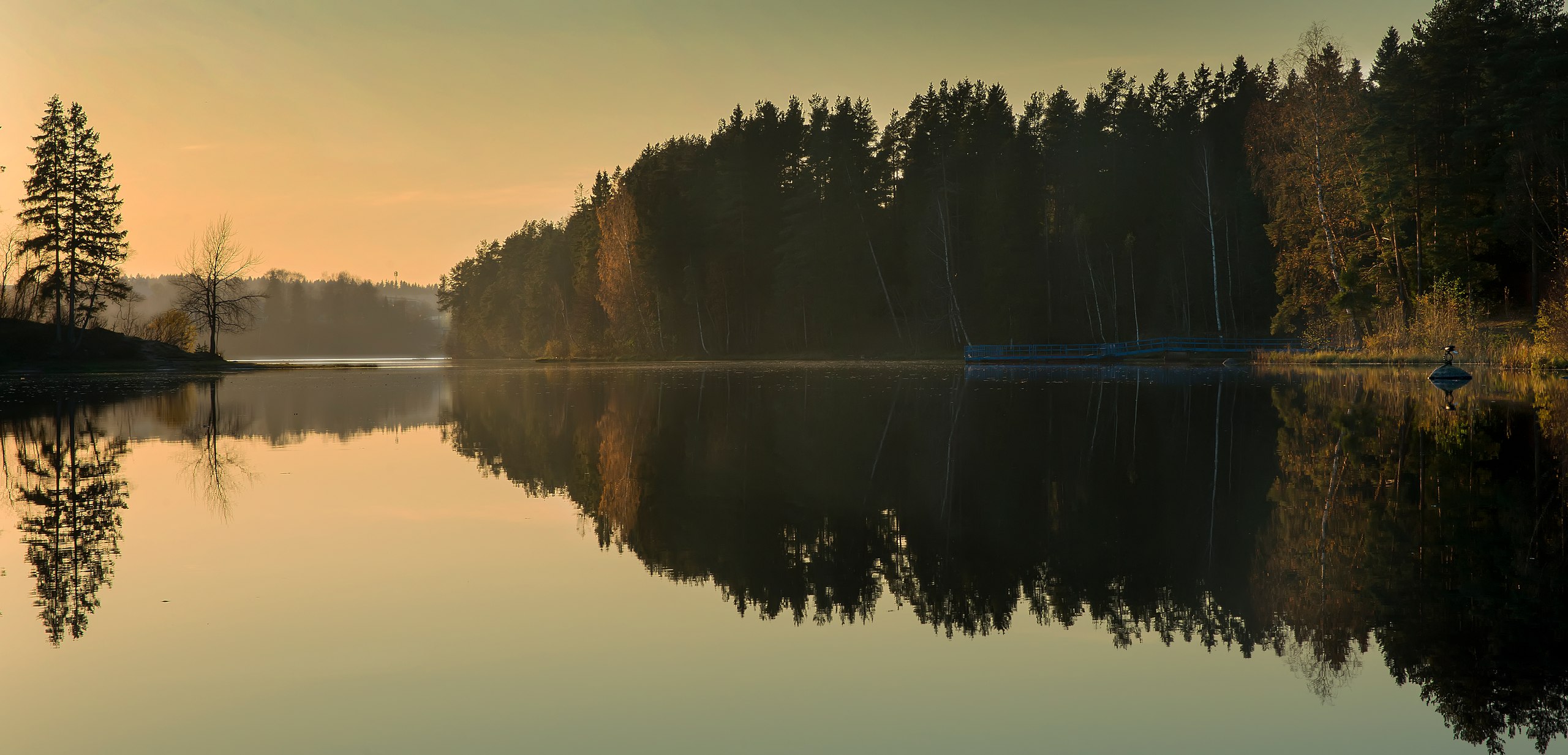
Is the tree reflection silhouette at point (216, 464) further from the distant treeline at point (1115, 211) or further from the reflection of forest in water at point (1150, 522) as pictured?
the distant treeline at point (1115, 211)

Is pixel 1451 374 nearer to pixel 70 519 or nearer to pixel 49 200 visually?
pixel 70 519

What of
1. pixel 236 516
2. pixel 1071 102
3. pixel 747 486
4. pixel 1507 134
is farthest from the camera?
pixel 1071 102

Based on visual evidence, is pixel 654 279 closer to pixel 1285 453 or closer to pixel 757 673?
pixel 1285 453

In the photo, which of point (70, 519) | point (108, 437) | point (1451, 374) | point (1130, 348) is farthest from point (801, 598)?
point (1130, 348)

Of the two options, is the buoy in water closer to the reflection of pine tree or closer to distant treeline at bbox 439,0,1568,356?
distant treeline at bbox 439,0,1568,356

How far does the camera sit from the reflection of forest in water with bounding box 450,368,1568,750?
6.71 meters

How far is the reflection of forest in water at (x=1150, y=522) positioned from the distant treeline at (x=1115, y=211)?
2623cm

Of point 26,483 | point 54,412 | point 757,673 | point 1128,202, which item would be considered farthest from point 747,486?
point 1128,202

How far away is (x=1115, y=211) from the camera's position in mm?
74438

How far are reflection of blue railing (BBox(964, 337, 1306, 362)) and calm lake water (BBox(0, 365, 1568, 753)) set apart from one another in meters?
42.5

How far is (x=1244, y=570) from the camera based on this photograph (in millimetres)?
8219

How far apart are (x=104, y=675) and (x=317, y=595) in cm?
198

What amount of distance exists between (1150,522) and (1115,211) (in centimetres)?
6909

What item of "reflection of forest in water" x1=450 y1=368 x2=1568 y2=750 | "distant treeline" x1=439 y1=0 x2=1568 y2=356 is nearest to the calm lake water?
"reflection of forest in water" x1=450 y1=368 x2=1568 y2=750
